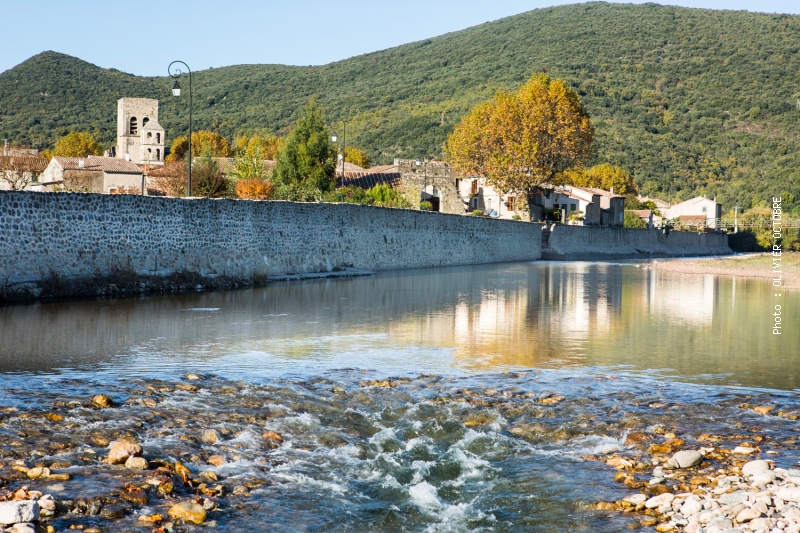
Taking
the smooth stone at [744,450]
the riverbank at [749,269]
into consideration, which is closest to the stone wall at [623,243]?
the riverbank at [749,269]

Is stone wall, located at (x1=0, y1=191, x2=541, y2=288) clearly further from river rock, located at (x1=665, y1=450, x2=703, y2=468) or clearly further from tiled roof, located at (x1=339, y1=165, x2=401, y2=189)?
tiled roof, located at (x1=339, y1=165, x2=401, y2=189)

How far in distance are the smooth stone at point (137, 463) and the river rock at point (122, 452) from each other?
0.11 metres

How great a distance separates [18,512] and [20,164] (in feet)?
185

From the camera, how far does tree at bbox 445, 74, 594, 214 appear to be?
57.5 meters

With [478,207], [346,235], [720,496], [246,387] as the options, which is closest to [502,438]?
[720,496]

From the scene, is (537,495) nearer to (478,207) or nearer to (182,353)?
(182,353)

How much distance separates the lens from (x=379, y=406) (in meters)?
9.12

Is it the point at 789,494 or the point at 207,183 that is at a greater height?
the point at 207,183

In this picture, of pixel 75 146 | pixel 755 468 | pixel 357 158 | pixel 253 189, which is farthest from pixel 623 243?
pixel 755 468

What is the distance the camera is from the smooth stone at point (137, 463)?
6688mm

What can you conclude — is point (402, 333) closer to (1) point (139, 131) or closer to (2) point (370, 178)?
(2) point (370, 178)

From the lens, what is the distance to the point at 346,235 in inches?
1244

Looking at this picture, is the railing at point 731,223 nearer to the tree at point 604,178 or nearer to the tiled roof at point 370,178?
the tree at point 604,178

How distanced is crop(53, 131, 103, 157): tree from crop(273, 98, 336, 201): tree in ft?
153
